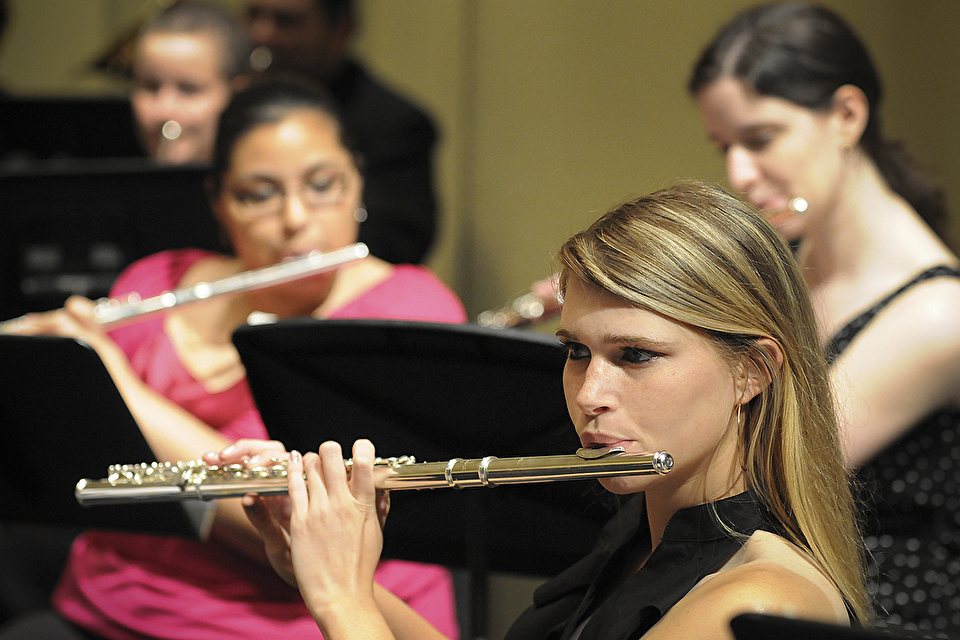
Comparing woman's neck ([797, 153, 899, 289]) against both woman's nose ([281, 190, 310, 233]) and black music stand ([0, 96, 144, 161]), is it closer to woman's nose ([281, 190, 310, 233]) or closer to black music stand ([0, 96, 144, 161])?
woman's nose ([281, 190, 310, 233])

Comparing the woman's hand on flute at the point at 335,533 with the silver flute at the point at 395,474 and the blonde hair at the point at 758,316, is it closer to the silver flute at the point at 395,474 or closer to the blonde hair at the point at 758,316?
the silver flute at the point at 395,474

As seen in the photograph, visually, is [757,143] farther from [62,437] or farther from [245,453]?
[62,437]

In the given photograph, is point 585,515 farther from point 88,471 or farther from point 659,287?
point 88,471

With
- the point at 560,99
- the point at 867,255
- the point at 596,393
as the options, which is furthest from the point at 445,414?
the point at 560,99

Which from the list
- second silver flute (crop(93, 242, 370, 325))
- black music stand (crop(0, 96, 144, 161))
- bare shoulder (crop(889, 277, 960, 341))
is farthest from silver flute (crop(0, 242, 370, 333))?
black music stand (crop(0, 96, 144, 161))

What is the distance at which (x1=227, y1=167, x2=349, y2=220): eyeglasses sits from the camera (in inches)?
71.3

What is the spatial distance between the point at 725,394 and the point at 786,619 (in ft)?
1.13

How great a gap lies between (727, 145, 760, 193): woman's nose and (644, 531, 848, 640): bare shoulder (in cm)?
83

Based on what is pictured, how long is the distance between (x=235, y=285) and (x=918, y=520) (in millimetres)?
1142

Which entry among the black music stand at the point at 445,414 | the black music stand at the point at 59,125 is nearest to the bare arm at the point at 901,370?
the black music stand at the point at 445,414

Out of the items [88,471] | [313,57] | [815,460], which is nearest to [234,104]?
[88,471]

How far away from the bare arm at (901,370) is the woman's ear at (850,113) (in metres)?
0.30

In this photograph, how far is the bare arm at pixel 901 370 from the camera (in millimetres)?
1427

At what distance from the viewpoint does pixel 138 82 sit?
2.86 meters
